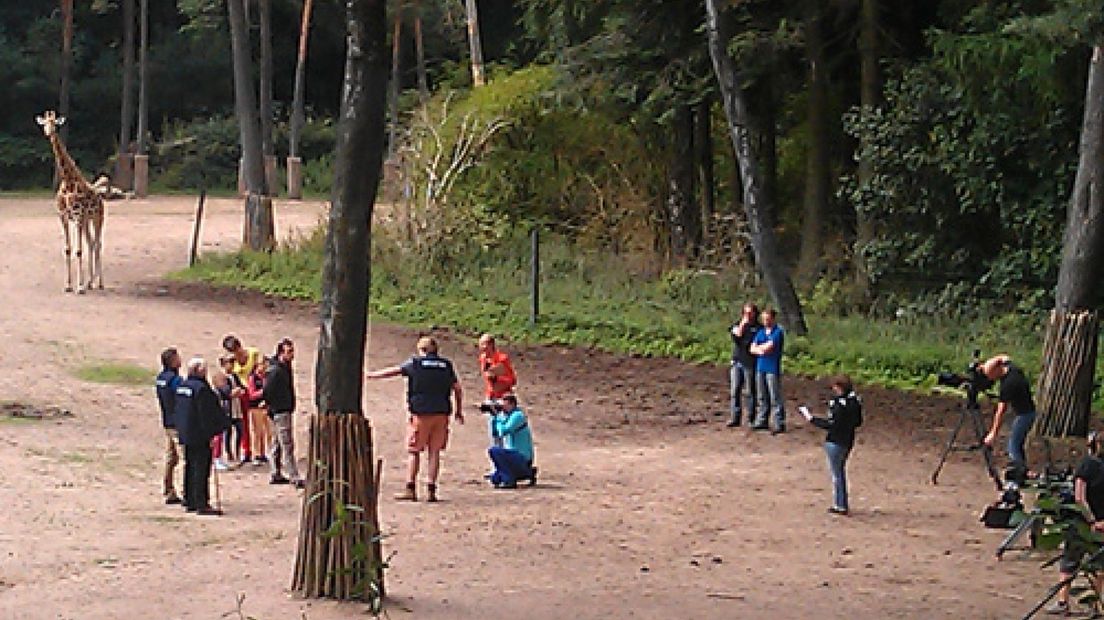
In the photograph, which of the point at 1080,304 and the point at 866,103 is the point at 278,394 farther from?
the point at 866,103

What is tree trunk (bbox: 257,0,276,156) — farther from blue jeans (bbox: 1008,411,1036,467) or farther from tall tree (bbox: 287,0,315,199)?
blue jeans (bbox: 1008,411,1036,467)

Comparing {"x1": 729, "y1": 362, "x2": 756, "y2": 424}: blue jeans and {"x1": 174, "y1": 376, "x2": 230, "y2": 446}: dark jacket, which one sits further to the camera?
{"x1": 729, "y1": 362, "x2": 756, "y2": 424}: blue jeans

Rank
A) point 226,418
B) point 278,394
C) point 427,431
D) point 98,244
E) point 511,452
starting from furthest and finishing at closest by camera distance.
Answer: point 98,244 → point 511,452 → point 278,394 → point 427,431 → point 226,418

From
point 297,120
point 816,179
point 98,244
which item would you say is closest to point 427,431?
point 98,244

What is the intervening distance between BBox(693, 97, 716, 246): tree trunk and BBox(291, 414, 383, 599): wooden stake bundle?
2282 centimetres

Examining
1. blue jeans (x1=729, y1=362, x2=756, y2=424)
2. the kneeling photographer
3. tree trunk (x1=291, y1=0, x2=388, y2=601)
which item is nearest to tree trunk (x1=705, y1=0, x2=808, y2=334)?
blue jeans (x1=729, y1=362, x2=756, y2=424)

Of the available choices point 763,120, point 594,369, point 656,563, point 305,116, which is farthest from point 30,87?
point 656,563

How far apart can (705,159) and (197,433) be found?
20.9 metres

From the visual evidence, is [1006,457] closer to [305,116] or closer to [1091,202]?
[1091,202]

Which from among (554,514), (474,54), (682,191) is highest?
(474,54)

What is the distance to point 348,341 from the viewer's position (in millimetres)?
12453

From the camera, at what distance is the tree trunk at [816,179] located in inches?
1239

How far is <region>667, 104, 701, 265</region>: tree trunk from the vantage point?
34625mm

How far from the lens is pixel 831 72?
32.9 metres
